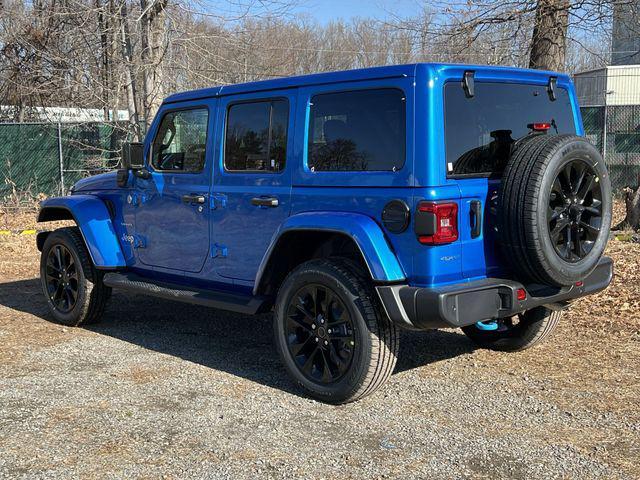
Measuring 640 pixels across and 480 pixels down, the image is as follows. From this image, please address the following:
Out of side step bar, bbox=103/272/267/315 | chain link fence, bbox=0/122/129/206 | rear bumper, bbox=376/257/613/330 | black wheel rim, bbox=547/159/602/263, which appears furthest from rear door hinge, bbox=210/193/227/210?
chain link fence, bbox=0/122/129/206

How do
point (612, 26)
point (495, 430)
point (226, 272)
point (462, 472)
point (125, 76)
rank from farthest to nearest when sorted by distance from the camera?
point (125, 76) < point (612, 26) < point (226, 272) < point (495, 430) < point (462, 472)

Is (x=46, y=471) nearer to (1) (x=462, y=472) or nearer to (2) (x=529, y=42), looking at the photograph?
(1) (x=462, y=472)

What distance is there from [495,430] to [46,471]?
2433mm

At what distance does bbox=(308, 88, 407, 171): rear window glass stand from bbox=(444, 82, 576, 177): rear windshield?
301 mm

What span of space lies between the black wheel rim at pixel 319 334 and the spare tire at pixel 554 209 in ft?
3.64

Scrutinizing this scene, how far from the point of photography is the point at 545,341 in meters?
6.15

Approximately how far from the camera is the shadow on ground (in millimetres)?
5656

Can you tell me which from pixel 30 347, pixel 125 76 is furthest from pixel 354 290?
pixel 125 76

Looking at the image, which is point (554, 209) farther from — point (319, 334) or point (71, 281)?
point (71, 281)

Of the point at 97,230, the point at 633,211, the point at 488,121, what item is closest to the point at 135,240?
the point at 97,230

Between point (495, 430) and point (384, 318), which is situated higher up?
point (384, 318)

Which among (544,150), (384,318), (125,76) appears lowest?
(384,318)

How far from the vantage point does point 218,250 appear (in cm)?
559

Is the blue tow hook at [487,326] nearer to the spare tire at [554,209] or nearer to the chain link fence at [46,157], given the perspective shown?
the spare tire at [554,209]
